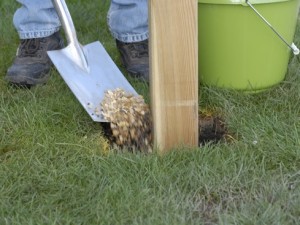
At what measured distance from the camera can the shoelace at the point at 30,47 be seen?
2080 mm

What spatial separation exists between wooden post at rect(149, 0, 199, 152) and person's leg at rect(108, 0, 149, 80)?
1.67ft

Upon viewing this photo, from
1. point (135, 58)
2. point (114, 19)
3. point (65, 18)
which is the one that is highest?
point (65, 18)

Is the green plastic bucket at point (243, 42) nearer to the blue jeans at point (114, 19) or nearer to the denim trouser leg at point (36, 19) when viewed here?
the blue jeans at point (114, 19)

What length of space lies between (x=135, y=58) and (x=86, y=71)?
320 mm

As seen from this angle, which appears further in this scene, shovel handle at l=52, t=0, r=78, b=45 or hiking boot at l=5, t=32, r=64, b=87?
hiking boot at l=5, t=32, r=64, b=87

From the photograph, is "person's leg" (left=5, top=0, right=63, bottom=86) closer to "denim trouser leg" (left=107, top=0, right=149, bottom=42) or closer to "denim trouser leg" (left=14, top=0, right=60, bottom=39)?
"denim trouser leg" (left=14, top=0, right=60, bottom=39)

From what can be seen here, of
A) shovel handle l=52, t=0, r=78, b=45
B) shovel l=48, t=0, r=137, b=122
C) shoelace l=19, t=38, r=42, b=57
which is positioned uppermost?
shovel handle l=52, t=0, r=78, b=45

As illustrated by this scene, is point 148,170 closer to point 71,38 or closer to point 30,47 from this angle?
point 71,38

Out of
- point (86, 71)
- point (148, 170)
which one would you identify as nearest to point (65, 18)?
point (86, 71)

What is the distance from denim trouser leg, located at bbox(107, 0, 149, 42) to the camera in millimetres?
2062

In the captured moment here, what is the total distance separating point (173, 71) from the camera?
1497 mm

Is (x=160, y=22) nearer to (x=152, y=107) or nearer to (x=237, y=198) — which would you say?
(x=152, y=107)

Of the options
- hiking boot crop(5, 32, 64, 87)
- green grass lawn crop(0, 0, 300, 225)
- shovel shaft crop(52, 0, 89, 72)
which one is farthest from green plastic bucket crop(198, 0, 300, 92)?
hiking boot crop(5, 32, 64, 87)

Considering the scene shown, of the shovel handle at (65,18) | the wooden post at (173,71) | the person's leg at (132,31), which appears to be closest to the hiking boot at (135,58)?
the person's leg at (132,31)
